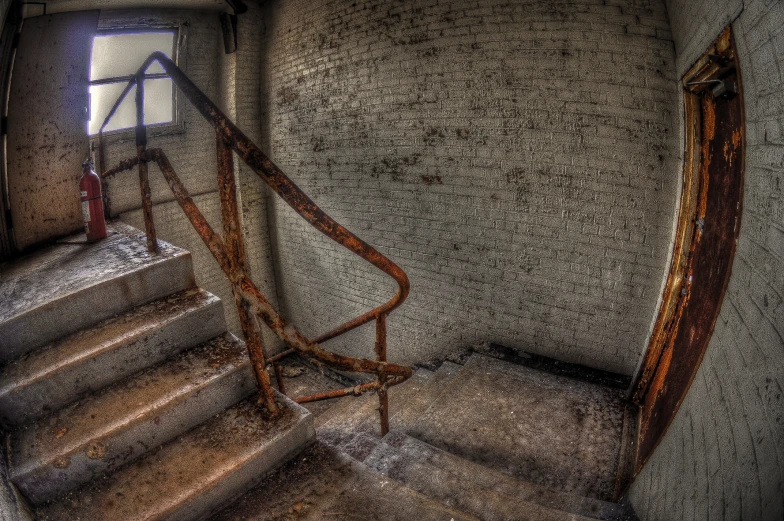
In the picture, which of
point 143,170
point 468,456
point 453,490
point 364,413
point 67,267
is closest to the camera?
point 453,490

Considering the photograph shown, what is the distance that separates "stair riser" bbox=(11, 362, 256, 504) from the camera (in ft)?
4.92

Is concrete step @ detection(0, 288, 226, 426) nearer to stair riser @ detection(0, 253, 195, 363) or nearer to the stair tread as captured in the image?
stair riser @ detection(0, 253, 195, 363)

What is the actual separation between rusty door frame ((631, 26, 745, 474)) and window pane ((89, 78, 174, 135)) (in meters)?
5.04

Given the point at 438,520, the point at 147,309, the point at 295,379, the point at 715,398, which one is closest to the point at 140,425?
the point at 147,309

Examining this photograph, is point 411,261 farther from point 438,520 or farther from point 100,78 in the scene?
point 100,78

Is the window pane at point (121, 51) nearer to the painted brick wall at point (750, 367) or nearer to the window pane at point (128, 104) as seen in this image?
the window pane at point (128, 104)

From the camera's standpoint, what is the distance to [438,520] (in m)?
1.62

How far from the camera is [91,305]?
6.48ft

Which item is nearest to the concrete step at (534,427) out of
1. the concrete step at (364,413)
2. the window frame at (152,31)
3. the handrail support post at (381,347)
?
the concrete step at (364,413)

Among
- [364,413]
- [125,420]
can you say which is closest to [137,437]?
[125,420]

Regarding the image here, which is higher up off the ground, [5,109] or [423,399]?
[5,109]

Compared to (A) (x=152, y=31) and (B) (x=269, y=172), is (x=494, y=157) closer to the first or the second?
(B) (x=269, y=172)

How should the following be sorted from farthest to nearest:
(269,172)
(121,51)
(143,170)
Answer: (121,51), (143,170), (269,172)

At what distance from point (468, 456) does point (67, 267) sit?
2.62 m
